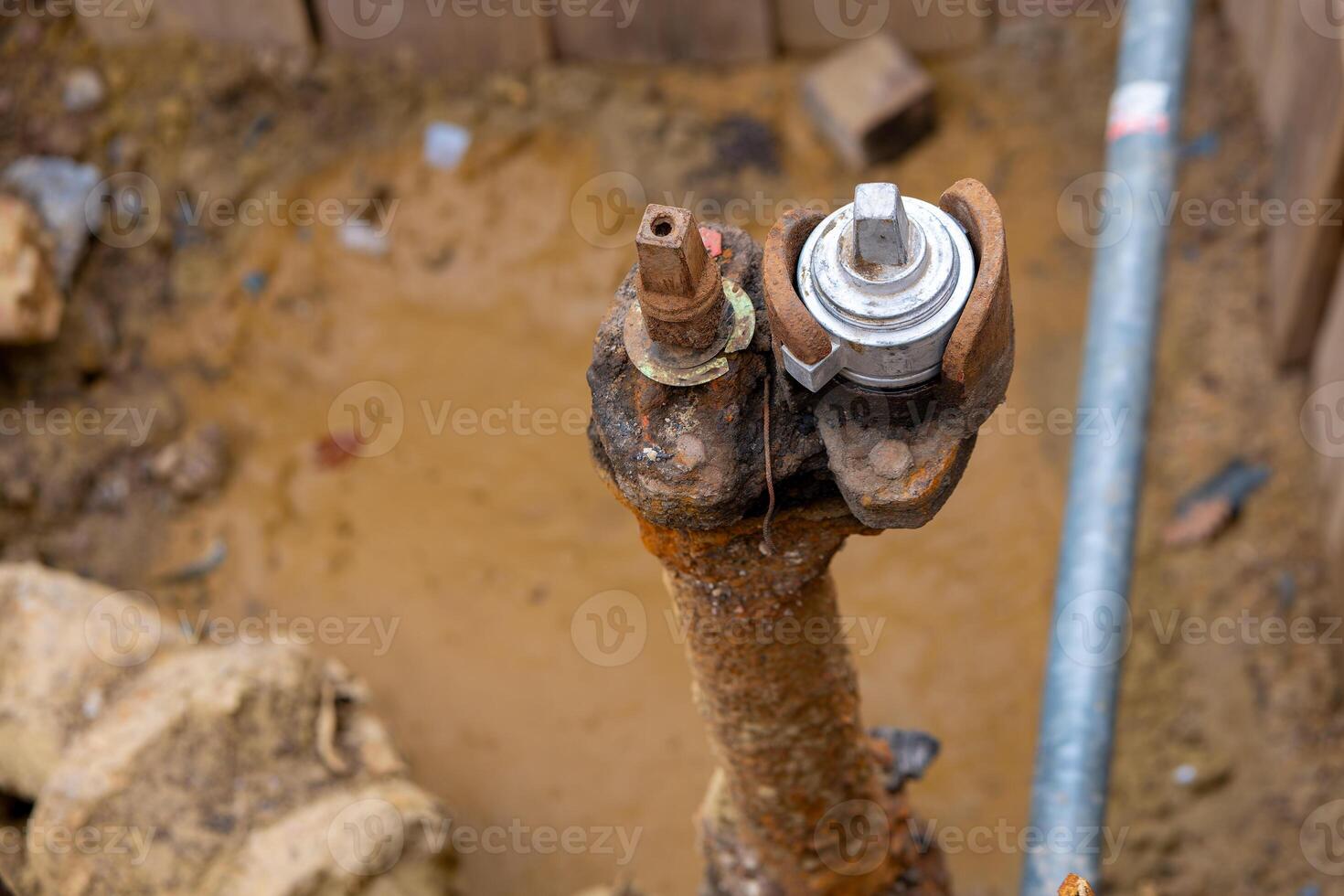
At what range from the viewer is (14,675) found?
3.71m

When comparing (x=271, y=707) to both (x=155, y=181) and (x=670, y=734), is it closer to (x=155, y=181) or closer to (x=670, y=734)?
(x=670, y=734)

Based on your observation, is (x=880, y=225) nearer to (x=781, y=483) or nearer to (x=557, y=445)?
(x=781, y=483)

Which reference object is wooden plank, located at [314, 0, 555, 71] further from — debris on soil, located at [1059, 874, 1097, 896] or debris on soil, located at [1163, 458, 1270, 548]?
debris on soil, located at [1059, 874, 1097, 896]

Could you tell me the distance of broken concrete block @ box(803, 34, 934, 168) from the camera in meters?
5.25

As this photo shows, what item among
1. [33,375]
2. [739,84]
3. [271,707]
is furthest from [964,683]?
[33,375]

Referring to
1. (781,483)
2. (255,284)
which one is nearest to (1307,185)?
(781,483)

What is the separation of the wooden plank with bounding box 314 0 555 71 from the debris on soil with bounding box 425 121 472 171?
330mm

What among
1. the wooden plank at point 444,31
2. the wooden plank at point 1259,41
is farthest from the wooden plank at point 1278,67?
the wooden plank at point 444,31

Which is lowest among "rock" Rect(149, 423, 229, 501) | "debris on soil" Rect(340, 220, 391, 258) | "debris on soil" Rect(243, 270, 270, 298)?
"rock" Rect(149, 423, 229, 501)

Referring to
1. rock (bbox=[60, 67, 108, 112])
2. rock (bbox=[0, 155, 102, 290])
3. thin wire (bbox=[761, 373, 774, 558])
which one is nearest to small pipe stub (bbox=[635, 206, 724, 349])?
thin wire (bbox=[761, 373, 774, 558])

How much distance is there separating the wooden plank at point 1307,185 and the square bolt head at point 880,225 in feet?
9.51

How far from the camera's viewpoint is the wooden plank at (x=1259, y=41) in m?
4.66

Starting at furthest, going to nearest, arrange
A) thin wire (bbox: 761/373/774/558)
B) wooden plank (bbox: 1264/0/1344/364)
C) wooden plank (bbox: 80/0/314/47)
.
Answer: wooden plank (bbox: 80/0/314/47) < wooden plank (bbox: 1264/0/1344/364) < thin wire (bbox: 761/373/774/558)

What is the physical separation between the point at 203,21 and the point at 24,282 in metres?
1.46
